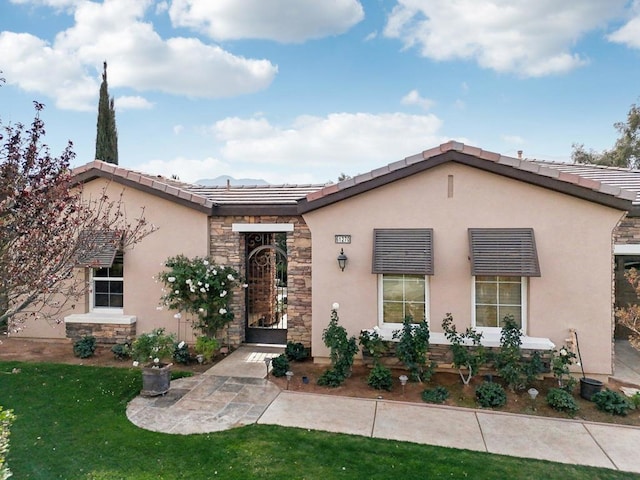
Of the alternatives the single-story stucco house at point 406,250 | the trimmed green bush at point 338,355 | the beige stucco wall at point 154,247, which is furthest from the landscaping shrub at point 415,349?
the beige stucco wall at point 154,247

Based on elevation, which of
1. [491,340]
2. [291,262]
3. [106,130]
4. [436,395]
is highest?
[106,130]

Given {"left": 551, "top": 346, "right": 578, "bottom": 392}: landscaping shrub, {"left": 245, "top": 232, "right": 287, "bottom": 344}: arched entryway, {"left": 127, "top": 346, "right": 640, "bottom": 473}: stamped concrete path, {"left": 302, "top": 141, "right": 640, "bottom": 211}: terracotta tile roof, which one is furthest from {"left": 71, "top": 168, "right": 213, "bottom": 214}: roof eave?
{"left": 551, "top": 346, "right": 578, "bottom": 392}: landscaping shrub

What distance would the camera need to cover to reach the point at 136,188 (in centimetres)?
1284

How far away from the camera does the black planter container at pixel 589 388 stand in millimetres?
8984

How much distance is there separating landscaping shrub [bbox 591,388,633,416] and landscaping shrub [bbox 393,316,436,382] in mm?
3591

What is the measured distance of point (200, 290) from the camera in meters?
11.7

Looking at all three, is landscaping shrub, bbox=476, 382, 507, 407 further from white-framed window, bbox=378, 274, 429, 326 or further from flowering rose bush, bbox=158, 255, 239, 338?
flowering rose bush, bbox=158, 255, 239, 338

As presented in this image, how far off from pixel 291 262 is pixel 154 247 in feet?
15.4

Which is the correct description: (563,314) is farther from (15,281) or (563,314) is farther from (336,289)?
(15,281)

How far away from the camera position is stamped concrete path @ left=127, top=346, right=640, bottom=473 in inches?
276

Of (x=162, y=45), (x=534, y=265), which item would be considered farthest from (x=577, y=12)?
(x=162, y=45)

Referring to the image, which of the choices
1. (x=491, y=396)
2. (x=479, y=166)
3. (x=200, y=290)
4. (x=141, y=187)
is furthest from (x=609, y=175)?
(x=141, y=187)

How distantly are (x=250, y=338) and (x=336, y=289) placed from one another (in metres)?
4.15

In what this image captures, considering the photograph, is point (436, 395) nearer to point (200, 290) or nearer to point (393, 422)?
point (393, 422)
